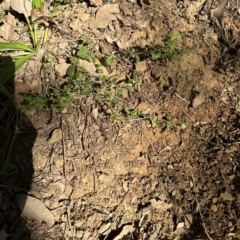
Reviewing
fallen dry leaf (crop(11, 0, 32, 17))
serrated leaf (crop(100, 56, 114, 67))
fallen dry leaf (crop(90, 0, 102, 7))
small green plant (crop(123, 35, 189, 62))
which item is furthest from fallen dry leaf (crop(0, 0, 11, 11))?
small green plant (crop(123, 35, 189, 62))

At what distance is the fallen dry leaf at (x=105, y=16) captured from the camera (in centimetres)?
238

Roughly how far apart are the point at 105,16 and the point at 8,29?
622 mm

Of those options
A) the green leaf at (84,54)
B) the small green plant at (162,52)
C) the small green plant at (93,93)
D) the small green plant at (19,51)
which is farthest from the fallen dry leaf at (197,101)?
the small green plant at (19,51)

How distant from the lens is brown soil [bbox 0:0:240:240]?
6.37 feet

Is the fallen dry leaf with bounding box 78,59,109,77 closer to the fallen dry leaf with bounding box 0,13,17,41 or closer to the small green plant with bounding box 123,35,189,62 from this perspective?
the small green plant with bounding box 123,35,189,62

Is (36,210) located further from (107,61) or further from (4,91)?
(107,61)

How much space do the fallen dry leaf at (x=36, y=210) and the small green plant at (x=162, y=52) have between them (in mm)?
1002

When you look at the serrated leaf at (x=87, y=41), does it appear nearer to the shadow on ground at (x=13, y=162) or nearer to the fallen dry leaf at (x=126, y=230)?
the shadow on ground at (x=13, y=162)

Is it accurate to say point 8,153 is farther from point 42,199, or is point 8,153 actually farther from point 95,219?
point 95,219

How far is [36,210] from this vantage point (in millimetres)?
1961

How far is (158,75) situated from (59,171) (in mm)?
803

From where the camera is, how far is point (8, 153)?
205cm

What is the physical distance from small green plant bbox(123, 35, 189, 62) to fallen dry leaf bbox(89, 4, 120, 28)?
26 cm

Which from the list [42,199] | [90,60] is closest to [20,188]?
[42,199]
